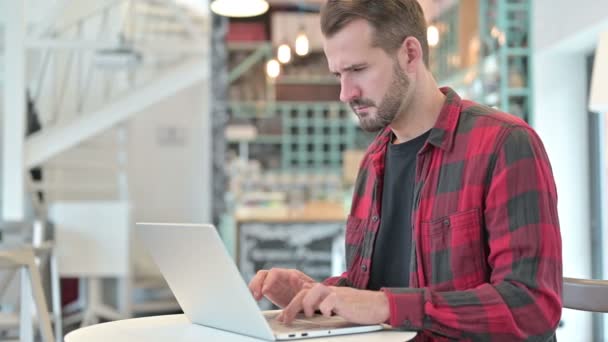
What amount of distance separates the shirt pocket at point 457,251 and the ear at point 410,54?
12.7 inches

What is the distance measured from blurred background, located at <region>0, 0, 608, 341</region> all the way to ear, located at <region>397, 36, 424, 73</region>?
1736 mm

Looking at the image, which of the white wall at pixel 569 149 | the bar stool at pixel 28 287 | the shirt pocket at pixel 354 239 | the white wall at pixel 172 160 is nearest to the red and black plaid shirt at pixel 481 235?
the shirt pocket at pixel 354 239

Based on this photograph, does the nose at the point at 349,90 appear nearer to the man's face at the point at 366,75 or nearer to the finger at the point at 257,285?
the man's face at the point at 366,75

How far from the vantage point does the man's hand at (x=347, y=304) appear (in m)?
1.29

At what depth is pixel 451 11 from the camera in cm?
809

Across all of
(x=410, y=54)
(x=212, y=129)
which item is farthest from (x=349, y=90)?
(x=212, y=129)

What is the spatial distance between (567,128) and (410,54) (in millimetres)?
4165

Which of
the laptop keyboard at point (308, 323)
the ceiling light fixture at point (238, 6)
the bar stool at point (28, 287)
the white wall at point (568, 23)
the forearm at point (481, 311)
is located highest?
the ceiling light fixture at point (238, 6)

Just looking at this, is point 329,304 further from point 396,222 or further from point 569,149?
point 569,149

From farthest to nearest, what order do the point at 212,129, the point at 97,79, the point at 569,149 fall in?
1. the point at 97,79
2. the point at 212,129
3. the point at 569,149

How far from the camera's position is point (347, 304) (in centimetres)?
129

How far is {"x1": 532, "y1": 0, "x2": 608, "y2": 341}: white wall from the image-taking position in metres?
5.19

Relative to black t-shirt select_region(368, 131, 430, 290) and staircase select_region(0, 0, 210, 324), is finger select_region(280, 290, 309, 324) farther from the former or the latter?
staircase select_region(0, 0, 210, 324)

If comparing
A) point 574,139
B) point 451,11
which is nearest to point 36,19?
point 451,11
